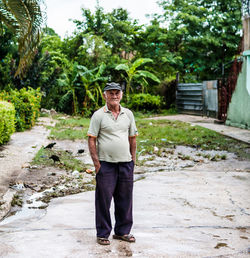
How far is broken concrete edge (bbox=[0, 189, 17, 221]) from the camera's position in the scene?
16.9 feet

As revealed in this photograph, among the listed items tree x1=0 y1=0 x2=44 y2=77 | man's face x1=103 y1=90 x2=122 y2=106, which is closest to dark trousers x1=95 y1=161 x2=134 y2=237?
man's face x1=103 y1=90 x2=122 y2=106

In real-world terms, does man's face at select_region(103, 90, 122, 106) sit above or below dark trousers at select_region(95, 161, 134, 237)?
above

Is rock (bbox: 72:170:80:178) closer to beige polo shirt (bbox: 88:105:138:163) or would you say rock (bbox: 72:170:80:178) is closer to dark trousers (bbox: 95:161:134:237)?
dark trousers (bbox: 95:161:134:237)

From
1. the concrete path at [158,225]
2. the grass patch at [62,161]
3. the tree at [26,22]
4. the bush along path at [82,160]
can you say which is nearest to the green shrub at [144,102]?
the bush along path at [82,160]

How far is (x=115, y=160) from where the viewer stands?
3895mm

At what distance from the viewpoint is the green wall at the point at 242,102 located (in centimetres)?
1370

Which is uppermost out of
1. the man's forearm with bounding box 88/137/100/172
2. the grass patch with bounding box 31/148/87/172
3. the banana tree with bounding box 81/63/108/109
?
the banana tree with bounding box 81/63/108/109

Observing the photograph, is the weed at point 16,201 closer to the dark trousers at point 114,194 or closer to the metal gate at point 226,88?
the dark trousers at point 114,194

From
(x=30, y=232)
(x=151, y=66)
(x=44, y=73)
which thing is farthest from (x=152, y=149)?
(x=151, y=66)

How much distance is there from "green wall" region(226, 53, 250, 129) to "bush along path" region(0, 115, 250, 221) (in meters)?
1.72

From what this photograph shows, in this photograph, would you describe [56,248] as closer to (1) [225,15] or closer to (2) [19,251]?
(2) [19,251]

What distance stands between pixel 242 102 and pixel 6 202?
10.8 metres

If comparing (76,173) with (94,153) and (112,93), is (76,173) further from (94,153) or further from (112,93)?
(112,93)

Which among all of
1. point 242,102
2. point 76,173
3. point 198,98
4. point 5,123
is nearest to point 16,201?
point 76,173
